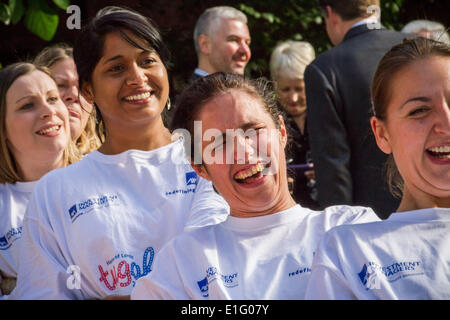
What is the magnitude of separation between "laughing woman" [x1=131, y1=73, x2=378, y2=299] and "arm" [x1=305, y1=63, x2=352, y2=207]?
115 cm

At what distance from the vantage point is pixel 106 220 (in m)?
2.32

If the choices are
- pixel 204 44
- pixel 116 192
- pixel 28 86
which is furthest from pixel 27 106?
pixel 204 44

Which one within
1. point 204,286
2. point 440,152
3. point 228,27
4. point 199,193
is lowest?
point 204,286

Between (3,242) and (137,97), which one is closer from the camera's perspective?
(137,97)

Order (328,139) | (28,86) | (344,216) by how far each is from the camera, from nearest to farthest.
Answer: (344,216) → (28,86) → (328,139)

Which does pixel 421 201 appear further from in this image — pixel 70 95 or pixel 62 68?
pixel 62 68

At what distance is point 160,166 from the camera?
2.51m

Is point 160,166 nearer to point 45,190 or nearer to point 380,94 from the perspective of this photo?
point 45,190

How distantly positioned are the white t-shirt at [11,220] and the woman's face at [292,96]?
2.02 metres

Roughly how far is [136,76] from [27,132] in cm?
95

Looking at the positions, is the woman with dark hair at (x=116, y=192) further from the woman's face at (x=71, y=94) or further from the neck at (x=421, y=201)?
the woman's face at (x=71, y=94)

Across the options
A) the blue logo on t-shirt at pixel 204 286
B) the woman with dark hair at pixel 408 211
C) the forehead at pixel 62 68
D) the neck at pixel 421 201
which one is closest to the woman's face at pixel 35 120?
the forehead at pixel 62 68

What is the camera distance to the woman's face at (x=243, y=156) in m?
2.10

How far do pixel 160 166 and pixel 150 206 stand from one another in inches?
7.6
